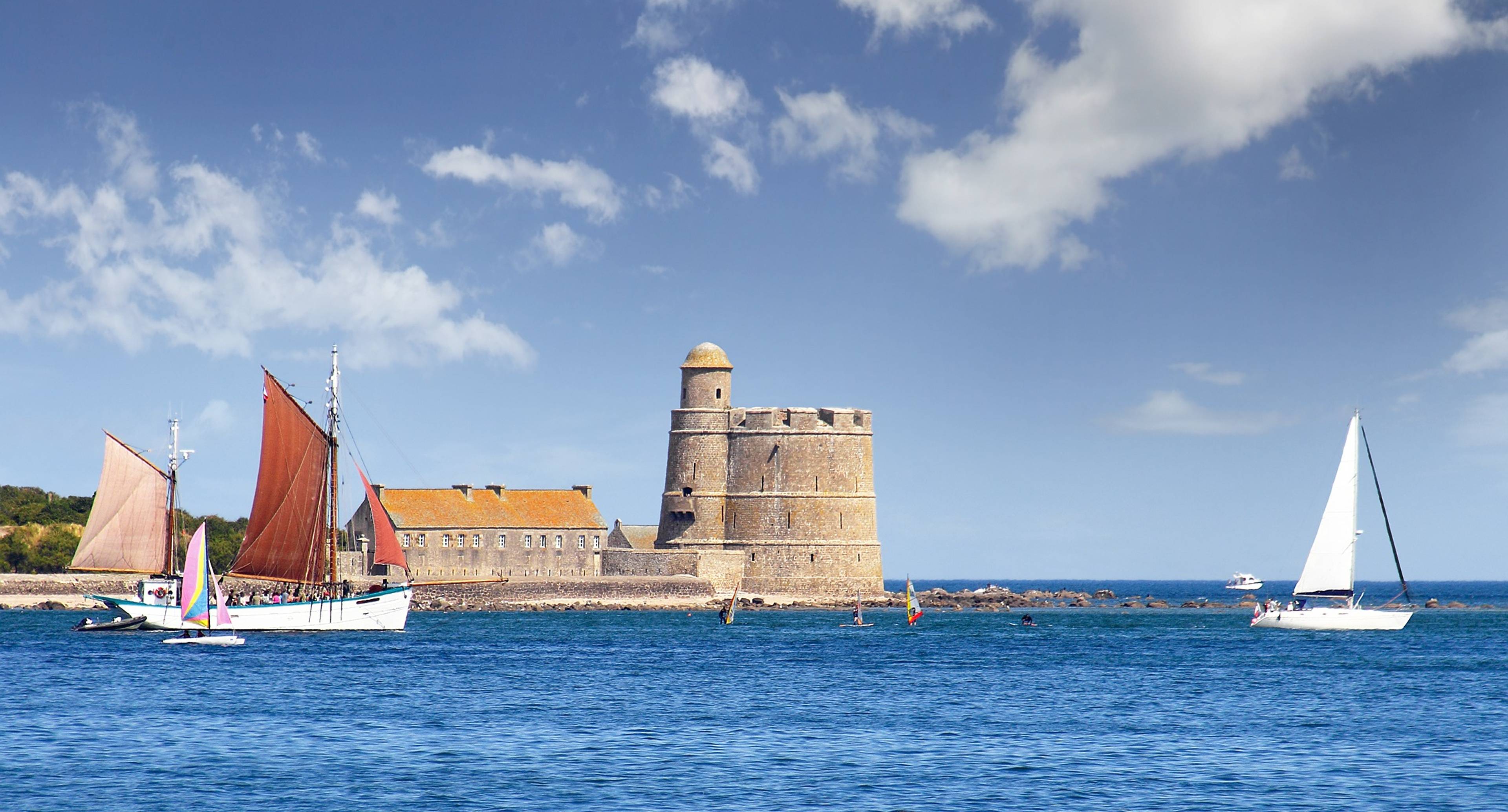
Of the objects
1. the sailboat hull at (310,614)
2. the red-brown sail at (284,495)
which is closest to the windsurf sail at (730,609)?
the sailboat hull at (310,614)

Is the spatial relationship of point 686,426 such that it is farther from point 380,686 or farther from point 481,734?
point 481,734

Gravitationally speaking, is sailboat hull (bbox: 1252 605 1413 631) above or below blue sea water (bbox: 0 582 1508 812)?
above

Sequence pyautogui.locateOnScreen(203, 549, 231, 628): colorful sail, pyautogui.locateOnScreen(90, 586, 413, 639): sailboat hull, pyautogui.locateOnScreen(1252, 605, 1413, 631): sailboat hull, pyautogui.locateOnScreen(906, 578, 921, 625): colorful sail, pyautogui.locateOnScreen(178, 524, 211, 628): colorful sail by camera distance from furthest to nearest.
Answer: pyautogui.locateOnScreen(906, 578, 921, 625): colorful sail < pyautogui.locateOnScreen(1252, 605, 1413, 631): sailboat hull < pyautogui.locateOnScreen(90, 586, 413, 639): sailboat hull < pyautogui.locateOnScreen(203, 549, 231, 628): colorful sail < pyautogui.locateOnScreen(178, 524, 211, 628): colorful sail

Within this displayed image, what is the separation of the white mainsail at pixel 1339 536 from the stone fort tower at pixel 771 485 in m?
23.0

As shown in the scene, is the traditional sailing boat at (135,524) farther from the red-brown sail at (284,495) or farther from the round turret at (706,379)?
the round turret at (706,379)

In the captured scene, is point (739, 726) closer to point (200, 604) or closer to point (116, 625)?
point (200, 604)

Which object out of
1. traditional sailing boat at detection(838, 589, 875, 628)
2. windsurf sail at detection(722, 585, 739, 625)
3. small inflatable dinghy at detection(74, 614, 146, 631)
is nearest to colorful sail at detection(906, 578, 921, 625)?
traditional sailing boat at detection(838, 589, 875, 628)

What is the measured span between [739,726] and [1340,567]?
36967mm

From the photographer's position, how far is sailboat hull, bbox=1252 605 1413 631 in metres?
63.0

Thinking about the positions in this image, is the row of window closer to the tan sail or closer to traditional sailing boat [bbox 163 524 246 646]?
the tan sail

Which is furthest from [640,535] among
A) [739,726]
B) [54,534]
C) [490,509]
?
[739,726]

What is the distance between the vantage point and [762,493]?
78.8 m

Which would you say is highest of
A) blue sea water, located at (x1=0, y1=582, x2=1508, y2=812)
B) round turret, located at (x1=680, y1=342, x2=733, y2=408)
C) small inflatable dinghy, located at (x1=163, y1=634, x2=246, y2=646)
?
round turret, located at (x1=680, y1=342, x2=733, y2=408)

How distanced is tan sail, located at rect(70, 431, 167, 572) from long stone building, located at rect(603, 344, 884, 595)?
2361 cm
